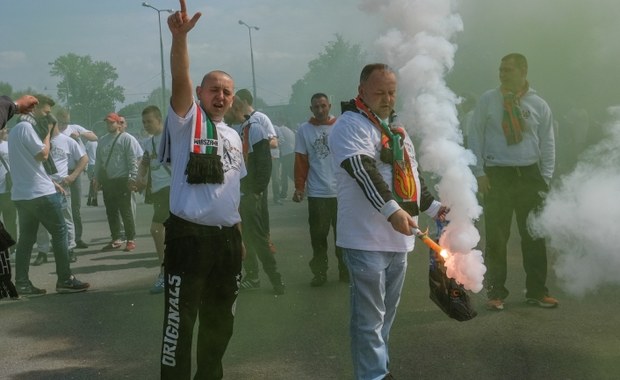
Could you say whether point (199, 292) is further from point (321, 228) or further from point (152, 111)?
point (152, 111)

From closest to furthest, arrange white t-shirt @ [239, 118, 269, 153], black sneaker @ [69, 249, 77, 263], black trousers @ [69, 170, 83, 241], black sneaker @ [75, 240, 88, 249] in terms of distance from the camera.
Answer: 1. white t-shirt @ [239, 118, 269, 153]
2. black sneaker @ [69, 249, 77, 263]
3. black trousers @ [69, 170, 83, 241]
4. black sneaker @ [75, 240, 88, 249]

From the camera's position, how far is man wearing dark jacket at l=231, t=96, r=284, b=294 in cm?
640

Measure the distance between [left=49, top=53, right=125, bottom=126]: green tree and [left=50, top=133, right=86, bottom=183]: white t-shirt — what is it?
0.88 metres

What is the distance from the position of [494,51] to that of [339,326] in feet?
19.2

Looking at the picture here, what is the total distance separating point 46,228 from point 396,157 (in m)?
4.50

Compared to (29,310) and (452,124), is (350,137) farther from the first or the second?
(29,310)

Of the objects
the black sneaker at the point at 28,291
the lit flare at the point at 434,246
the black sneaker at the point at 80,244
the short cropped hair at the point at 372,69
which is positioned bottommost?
the black sneaker at the point at 80,244

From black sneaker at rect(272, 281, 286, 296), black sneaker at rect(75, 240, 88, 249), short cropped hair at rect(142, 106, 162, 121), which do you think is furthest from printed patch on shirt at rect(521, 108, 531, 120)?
black sneaker at rect(75, 240, 88, 249)

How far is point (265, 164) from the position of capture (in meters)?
6.43

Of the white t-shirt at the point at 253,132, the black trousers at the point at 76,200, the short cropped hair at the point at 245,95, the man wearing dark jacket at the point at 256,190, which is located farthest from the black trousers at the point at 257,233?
the black trousers at the point at 76,200

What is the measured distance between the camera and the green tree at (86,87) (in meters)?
9.91

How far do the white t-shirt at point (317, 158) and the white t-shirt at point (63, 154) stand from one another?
3.67 m

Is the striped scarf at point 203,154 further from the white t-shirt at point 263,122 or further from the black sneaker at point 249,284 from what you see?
the black sneaker at point 249,284

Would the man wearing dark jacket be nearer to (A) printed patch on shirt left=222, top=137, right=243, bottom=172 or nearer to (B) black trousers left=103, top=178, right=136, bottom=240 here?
(A) printed patch on shirt left=222, top=137, right=243, bottom=172
